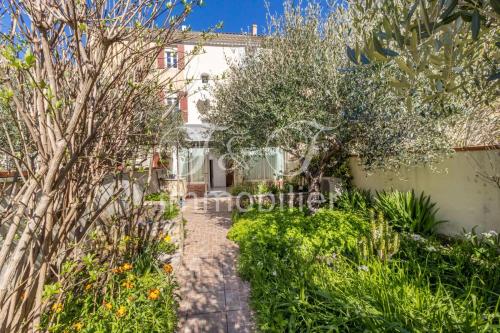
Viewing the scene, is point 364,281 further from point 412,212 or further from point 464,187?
point 464,187

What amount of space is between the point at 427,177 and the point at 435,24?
24.8 feet

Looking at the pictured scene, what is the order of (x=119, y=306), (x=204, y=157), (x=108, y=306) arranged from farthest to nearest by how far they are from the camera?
(x=204, y=157)
(x=119, y=306)
(x=108, y=306)

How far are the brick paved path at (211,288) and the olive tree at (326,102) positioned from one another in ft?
11.5

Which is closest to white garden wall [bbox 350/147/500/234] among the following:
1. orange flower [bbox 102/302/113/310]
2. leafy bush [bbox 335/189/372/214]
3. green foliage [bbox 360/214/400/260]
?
leafy bush [bbox 335/189/372/214]

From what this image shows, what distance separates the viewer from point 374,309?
3.72m

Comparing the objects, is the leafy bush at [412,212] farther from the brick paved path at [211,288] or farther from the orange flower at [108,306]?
the orange flower at [108,306]

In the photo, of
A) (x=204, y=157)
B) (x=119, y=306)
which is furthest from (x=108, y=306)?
(x=204, y=157)

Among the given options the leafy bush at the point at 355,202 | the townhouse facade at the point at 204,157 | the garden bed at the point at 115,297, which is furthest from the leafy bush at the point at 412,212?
the townhouse facade at the point at 204,157

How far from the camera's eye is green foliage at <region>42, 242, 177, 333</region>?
358cm

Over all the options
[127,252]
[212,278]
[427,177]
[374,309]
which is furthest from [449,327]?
[427,177]

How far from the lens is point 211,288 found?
208 inches

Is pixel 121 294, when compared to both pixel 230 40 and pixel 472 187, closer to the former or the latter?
pixel 472 187

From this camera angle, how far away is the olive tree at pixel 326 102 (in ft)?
22.1

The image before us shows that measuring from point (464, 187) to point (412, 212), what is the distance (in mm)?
1480
